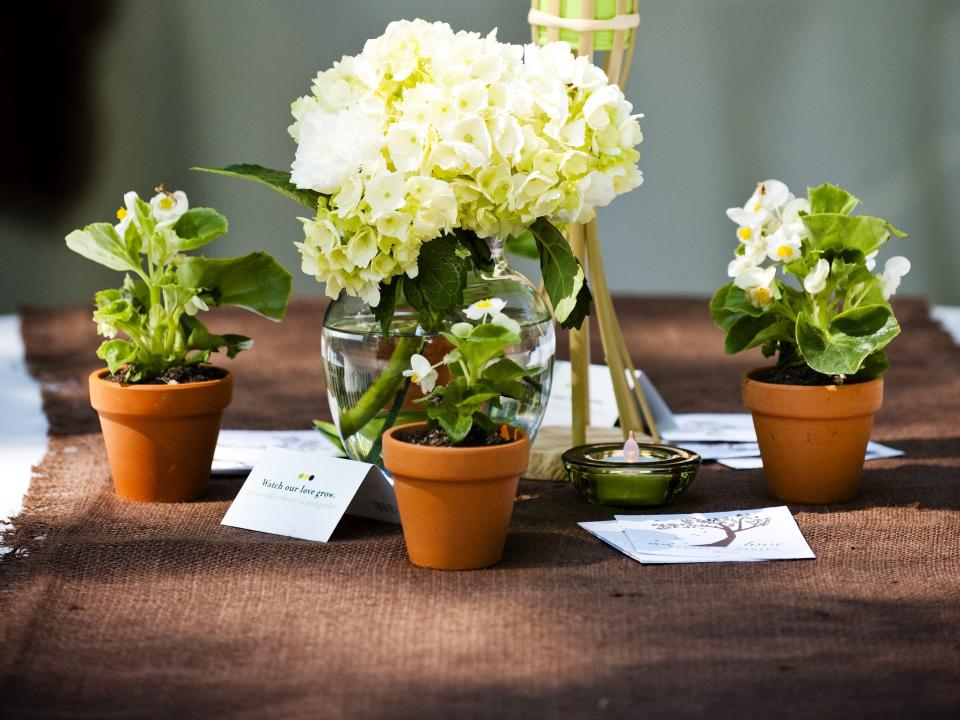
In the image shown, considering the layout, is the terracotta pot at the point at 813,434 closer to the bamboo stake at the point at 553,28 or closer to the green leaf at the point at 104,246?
the bamboo stake at the point at 553,28

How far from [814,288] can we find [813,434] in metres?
0.20

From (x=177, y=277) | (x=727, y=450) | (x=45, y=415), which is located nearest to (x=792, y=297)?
(x=727, y=450)

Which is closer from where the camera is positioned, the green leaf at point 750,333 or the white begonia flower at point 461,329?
the white begonia flower at point 461,329

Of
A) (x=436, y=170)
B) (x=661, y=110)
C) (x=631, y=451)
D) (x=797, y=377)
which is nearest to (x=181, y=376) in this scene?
(x=436, y=170)

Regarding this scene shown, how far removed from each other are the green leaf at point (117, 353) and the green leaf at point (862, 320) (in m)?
0.93

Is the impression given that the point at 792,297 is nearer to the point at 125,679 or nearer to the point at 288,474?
the point at 288,474

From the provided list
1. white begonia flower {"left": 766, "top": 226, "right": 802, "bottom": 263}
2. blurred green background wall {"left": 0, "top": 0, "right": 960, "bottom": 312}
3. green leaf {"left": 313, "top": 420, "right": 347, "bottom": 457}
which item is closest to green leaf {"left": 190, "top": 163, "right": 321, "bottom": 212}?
green leaf {"left": 313, "top": 420, "right": 347, "bottom": 457}

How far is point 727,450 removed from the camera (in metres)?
2.03

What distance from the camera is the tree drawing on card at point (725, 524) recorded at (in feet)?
5.20

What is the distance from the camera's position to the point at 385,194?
4.63ft

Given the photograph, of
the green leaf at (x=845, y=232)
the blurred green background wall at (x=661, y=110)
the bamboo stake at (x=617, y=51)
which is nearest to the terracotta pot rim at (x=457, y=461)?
the green leaf at (x=845, y=232)

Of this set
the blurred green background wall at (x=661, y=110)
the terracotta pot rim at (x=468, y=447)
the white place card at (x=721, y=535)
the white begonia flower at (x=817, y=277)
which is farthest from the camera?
the blurred green background wall at (x=661, y=110)

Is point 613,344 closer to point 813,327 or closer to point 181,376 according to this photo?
point 813,327

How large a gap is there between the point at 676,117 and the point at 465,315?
2.62m
